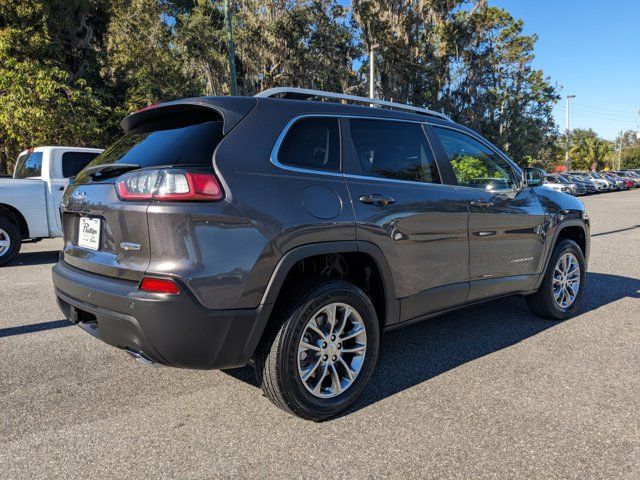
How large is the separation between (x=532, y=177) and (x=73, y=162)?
7.13m

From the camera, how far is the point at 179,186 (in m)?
2.50

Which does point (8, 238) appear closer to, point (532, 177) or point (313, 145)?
point (313, 145)

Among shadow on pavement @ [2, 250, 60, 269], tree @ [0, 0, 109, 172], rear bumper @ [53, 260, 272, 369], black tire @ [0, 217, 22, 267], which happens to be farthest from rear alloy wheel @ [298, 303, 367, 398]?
tree @ [0, 0, 109, 172]

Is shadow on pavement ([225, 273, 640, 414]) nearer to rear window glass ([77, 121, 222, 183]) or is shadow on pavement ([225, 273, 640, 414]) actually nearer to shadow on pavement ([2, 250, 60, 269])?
rear window glass ([77, 121, 222, 183])

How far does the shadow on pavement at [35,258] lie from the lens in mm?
8167

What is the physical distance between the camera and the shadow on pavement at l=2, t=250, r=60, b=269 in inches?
322

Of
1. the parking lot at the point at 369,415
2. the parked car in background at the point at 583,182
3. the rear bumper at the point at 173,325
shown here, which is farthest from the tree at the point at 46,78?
the parked car in background at the point at 583,182

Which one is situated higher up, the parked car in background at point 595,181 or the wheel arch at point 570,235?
the parked car in background at point 595,181

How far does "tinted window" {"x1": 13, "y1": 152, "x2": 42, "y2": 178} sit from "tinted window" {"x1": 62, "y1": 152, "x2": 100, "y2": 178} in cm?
40

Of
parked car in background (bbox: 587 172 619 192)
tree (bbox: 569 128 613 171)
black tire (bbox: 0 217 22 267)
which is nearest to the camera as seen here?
black tire (bbox: 0 217 22 267)

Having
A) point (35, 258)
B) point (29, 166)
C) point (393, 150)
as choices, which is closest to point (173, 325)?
point (393, 150)

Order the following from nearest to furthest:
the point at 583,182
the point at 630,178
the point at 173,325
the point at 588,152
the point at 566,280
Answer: the point at 173,325 < the point at 566,280 < the point at 583,182 < the point at 630,178 < the point at 588,152

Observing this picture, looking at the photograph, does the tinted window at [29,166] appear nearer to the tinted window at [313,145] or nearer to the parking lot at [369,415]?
the parking lot at [369,415]

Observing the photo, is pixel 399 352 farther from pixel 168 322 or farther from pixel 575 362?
pixel 168 322
